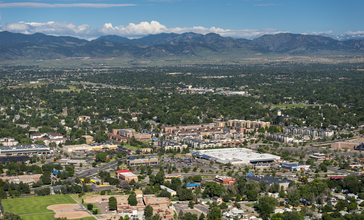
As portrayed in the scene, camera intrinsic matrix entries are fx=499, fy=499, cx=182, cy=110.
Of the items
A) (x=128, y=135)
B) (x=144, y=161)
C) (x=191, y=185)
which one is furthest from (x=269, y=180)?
(x=128, y=135)

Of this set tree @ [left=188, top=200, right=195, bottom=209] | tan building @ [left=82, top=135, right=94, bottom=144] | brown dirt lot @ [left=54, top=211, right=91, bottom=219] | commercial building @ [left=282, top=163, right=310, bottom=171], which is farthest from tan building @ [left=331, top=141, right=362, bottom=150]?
brown dirt lot @ [left=54, top=211, right=91, bottom=219]

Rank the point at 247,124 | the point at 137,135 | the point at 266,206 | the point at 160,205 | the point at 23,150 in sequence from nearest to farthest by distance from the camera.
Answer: the point at 266,206 < the point at 160,205 < the point at 23,150 < the point at 137,135 < the point at 247,124

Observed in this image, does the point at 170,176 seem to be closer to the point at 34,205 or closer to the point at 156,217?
the point at 156,217

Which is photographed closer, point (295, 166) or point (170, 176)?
point (170, 176)

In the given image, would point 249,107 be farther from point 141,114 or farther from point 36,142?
point 36,142

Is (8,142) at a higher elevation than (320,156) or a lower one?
higher

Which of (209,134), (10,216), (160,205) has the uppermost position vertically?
(10,216)

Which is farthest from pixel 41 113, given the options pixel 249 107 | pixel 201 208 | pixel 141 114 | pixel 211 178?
pixel 201 208

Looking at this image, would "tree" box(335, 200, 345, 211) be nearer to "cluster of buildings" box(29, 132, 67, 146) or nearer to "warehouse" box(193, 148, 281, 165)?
"warehouse" box(193, 148, 281, 165)

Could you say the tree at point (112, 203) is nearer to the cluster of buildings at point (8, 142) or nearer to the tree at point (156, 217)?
the tree at point (156, 217)
